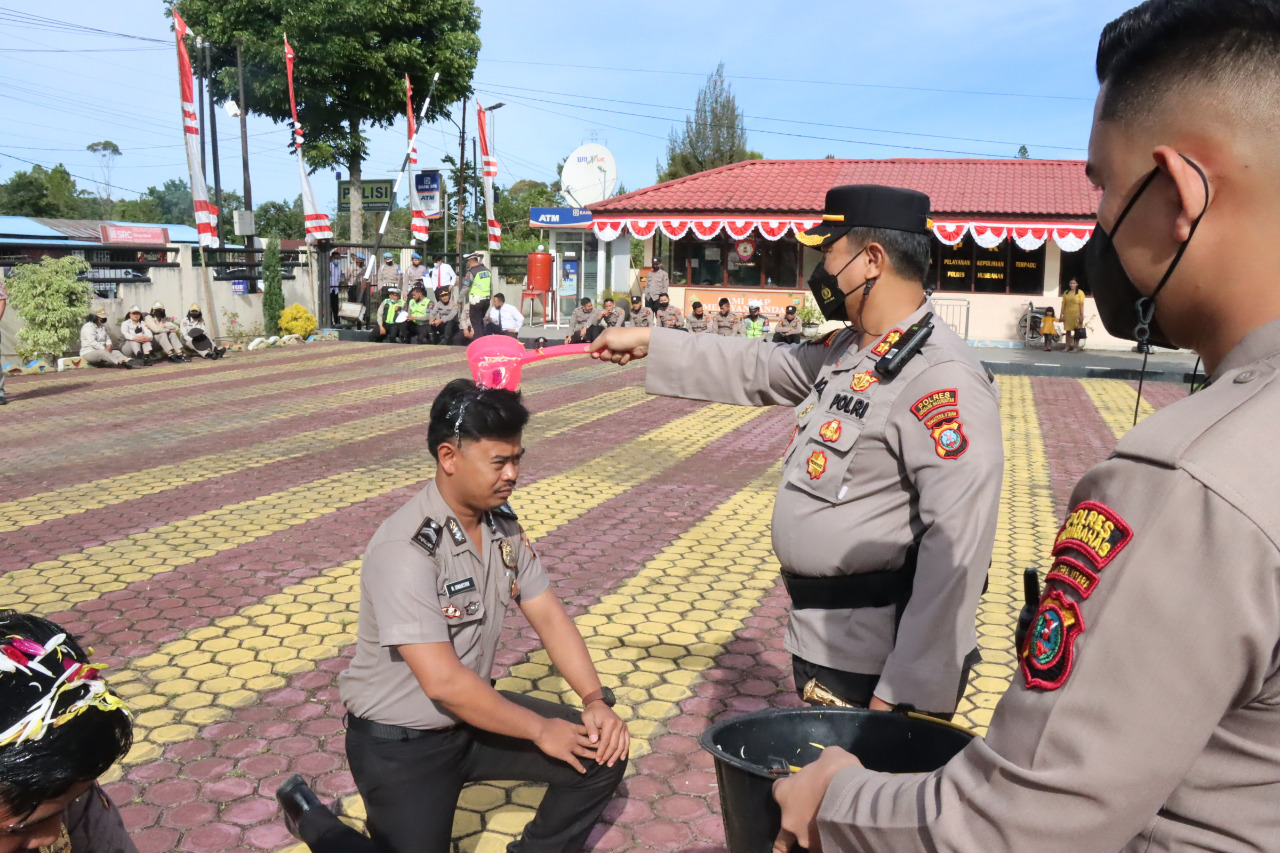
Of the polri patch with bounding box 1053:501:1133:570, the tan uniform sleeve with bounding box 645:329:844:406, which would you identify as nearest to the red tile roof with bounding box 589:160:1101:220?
the tan uniform sleeve with bounding box 645:329:844:406

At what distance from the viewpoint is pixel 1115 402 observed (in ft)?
45.8

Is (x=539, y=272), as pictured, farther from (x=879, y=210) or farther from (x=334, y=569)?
(x=879, y=210)

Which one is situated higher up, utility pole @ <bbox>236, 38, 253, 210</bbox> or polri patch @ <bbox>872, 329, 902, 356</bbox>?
utility pole @ <bbox>236, 38, 253, 210</bbox>

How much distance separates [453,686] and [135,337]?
52.8 feet

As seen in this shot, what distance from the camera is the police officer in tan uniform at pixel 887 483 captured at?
2189mm

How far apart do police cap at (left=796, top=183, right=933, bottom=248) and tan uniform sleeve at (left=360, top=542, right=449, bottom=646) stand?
136cm

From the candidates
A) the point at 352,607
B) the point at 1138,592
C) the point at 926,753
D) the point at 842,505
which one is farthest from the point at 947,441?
the point at 352,607

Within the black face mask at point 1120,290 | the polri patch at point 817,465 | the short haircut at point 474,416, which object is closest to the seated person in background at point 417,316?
the short haircut at point 474,416

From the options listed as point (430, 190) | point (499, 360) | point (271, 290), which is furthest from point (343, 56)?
point (499, 360)

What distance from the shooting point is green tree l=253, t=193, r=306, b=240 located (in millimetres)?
64312

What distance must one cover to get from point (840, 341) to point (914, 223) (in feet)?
1.43

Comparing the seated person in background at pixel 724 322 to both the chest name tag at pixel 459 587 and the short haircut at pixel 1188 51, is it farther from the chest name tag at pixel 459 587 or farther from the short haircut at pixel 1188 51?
the short haircut at pixel 1188 51

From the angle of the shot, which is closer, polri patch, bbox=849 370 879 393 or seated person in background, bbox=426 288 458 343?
polri patch, bbox=849 370 879 393

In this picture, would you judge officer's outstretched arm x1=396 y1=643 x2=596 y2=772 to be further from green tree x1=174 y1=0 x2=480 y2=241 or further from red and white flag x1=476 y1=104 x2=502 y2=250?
green tree x1=174 y1=0 x2=480 y2=241
